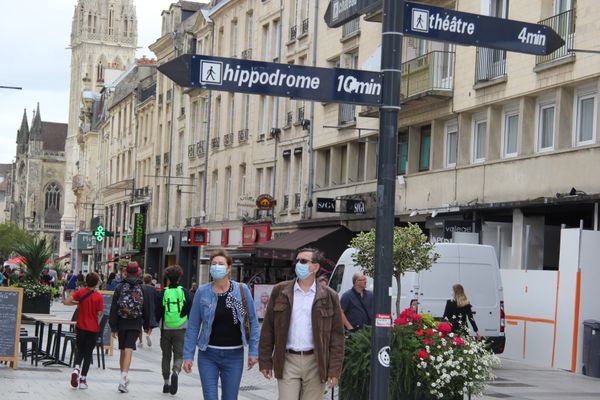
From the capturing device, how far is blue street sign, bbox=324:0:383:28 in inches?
376

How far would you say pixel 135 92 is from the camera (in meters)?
73.8

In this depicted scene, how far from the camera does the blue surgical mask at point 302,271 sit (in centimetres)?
1012

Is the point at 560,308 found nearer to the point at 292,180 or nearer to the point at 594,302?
the point at 594,302

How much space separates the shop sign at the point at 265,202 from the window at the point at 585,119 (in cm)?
1859

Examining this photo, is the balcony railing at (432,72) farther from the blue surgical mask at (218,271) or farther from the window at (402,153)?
the blue surgical mask at (218,271)

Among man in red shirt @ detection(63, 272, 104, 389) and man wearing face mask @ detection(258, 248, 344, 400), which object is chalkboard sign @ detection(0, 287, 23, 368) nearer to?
man in red shirt @ detection(63, 272, 104, 389)

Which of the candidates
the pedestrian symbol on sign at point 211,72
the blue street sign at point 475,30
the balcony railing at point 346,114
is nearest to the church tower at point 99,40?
the balcony railing at point 346,114

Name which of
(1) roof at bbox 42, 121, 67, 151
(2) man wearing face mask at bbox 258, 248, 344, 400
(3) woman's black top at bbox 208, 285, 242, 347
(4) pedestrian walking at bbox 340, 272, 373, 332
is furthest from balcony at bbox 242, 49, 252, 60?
(1) roof at bbox 42, 121, 67, 151

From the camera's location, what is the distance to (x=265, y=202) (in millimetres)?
42906

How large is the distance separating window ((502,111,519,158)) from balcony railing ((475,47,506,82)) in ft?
3.19

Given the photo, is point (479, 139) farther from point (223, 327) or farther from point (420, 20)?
point (420, 20)

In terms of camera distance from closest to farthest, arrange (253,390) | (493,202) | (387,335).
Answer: (387,335) < (253,390) < (493,202)

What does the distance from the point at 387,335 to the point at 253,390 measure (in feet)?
29.4

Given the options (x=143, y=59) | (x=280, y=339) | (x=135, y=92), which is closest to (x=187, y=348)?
(x=280, y=339)
